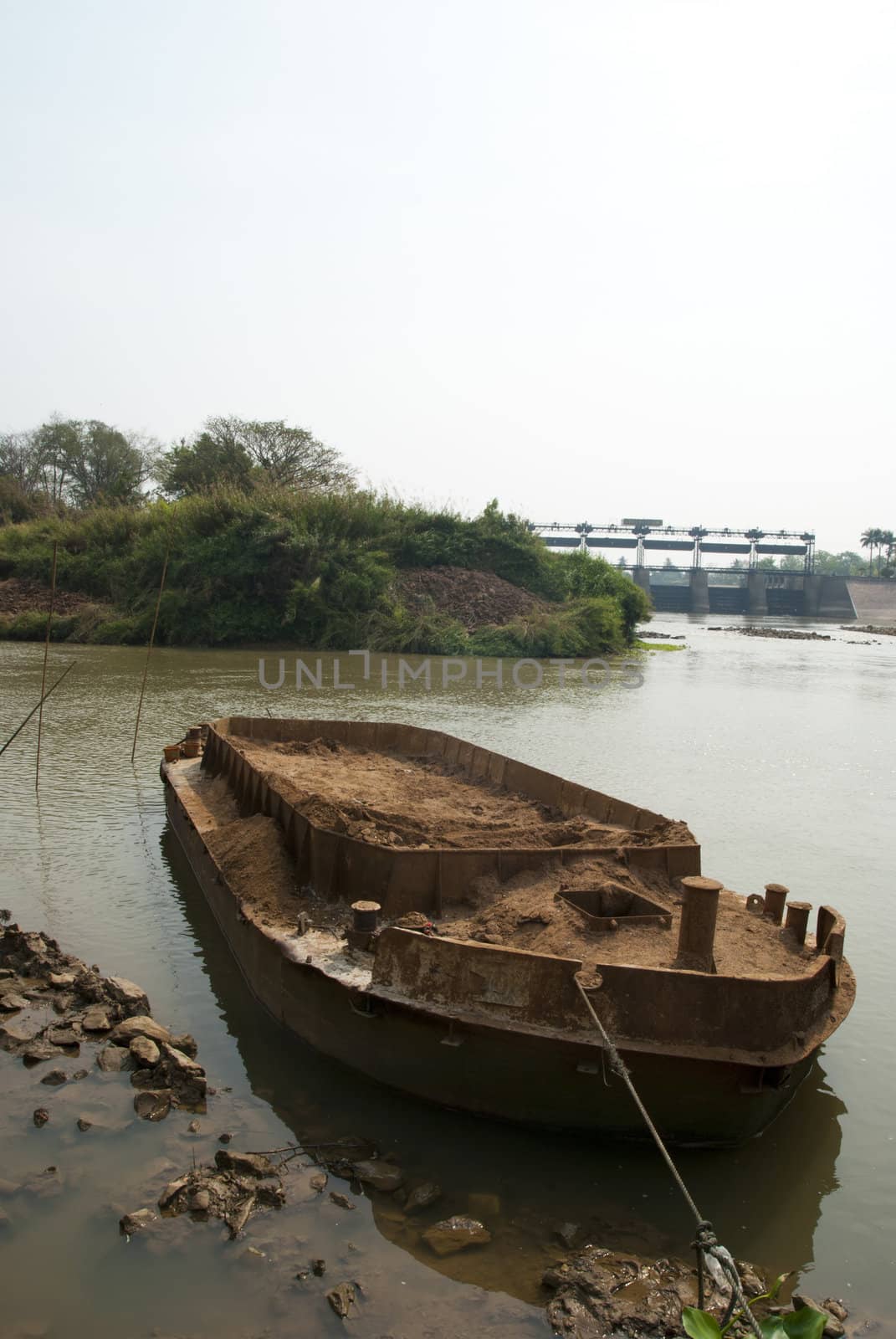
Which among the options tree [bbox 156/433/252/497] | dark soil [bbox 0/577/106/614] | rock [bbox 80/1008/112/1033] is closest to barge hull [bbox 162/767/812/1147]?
rock [bbox 80/1008/112/1033]

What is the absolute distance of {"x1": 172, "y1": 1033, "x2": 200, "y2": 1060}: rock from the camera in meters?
5.33

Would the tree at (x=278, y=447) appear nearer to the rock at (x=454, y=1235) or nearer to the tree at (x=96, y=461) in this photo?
the tree at (x=96, y=461)

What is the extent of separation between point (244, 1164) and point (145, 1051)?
3.64 feet

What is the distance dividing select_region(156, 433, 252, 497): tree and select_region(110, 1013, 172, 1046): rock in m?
38.0

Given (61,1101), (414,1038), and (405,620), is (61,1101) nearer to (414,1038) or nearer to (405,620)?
(414,1038)

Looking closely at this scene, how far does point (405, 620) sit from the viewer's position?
103 feet

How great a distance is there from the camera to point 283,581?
32562mm

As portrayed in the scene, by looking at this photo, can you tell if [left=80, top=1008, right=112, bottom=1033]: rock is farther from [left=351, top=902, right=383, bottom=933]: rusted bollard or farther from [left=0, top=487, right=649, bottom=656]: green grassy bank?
[left=0, top=487, right=649, bottom=656]: green grassy bank

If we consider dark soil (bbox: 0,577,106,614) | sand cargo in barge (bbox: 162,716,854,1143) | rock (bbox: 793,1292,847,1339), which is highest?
dark soil (bbox: 0,577,106,614)

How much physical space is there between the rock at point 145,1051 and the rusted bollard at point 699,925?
2.81 meters

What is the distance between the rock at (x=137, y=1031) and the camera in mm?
5301

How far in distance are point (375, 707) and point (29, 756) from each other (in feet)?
24.5

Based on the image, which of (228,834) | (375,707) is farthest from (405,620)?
(228,834)

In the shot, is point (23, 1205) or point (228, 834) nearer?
point (23, 1205)
